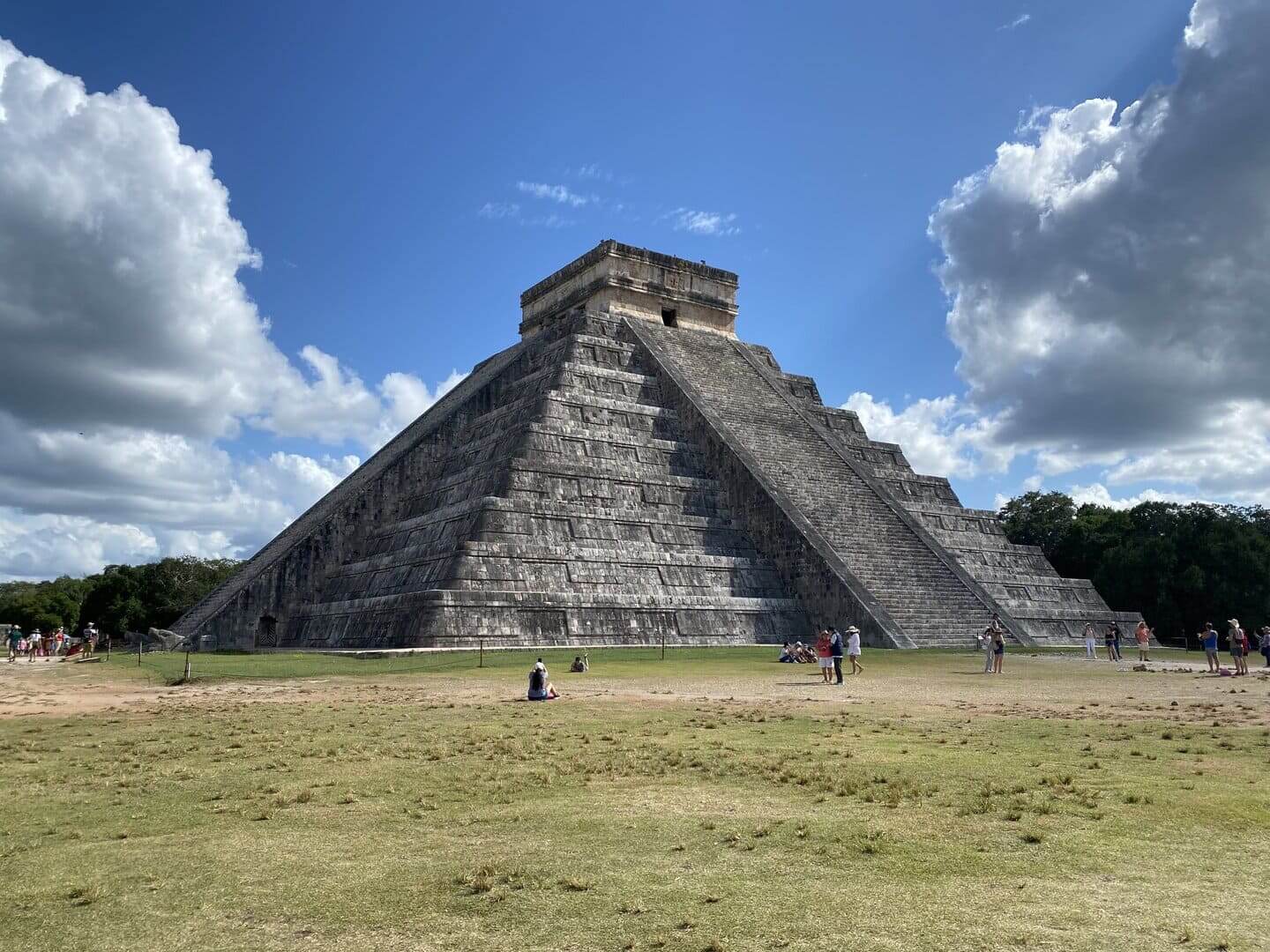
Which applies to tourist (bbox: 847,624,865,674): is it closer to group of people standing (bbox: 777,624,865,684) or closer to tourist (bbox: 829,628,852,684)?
group of people standing (bbox: 777,624,865,684)

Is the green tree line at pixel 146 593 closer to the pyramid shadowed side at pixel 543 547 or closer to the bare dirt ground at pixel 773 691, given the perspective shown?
the pyramid shadowed side at pixel 543 547

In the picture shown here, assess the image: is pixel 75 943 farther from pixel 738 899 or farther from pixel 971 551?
pixel 971 551

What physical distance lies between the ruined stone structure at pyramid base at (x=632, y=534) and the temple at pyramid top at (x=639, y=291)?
86.0 inches

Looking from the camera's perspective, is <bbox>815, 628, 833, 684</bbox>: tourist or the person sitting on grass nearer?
the person sitting on grass

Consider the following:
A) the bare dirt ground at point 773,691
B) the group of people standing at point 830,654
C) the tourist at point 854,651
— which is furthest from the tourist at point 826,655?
the tourist at point 854,651

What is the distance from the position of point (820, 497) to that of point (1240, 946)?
24152 mm

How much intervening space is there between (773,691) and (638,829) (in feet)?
29.7

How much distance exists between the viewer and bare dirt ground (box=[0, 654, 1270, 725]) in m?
12.5

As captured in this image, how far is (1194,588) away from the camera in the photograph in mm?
35781

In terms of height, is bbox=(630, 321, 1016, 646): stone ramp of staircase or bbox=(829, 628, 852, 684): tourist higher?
bbox=(630, 321, 1016, 646): stone ramp of staircase

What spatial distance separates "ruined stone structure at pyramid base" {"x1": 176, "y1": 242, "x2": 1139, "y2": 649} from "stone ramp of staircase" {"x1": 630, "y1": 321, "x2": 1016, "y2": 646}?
77 mm

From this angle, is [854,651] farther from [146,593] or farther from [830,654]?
[146,593]

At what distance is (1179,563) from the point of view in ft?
122

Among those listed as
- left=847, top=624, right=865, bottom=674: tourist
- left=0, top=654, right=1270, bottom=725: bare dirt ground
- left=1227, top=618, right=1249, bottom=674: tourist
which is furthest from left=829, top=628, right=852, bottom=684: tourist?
left=1227, top=618, right=1249, bottom=674: tourist
